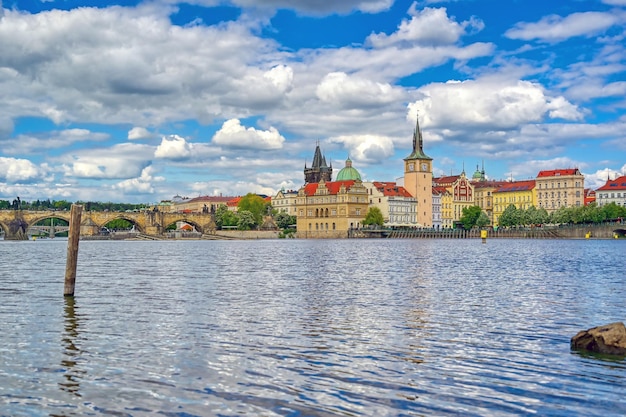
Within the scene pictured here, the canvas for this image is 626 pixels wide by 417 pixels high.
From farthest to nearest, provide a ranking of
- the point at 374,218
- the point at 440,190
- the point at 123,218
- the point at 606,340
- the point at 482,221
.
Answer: the point at 440,190
the point at 482,221
the point at 374,218
the point at 123,218
the point at 606,340

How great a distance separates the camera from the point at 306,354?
46.5 ft

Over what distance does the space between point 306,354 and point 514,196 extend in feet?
597

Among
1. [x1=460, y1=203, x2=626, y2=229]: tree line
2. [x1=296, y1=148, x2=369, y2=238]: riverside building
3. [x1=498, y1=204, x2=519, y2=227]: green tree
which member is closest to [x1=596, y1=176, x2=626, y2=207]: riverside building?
[x1=460, y1=203, x2=626, y2=229]: tree line

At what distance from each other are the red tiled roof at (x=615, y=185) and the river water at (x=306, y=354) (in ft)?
510

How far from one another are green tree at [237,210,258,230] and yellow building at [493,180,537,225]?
6067 cm

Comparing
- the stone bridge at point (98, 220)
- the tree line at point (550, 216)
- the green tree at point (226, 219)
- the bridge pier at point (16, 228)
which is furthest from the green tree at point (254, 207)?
the bridge pier at point (16, 228)

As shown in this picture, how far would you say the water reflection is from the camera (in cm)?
1162

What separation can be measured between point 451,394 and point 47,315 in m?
12.7

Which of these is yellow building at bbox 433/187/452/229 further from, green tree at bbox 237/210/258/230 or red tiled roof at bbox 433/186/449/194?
green tree at bbox 237/210/258/230

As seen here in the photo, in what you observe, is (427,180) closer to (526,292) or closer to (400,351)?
(526,292)

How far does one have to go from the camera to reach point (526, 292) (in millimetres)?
27172

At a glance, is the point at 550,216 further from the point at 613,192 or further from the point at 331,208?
the point at 331,208

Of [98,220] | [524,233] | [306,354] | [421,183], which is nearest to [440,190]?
[421,183]

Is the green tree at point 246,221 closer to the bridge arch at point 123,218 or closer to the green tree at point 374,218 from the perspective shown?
the bridge arch at point 123,218
